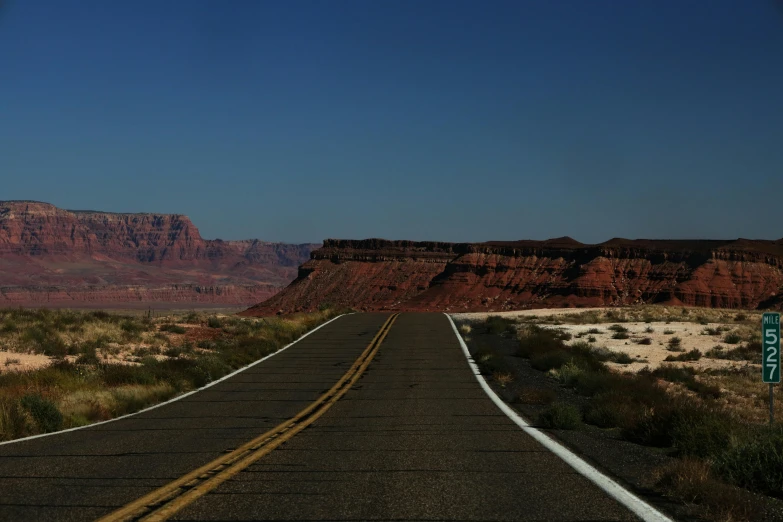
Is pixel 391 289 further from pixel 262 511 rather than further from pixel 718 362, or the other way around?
pixel 262 511

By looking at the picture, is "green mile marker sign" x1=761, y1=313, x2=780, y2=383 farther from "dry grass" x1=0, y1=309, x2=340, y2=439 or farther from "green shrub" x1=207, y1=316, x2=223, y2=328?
"green shrub" x1=207, y1=316, x2=223, y2=328

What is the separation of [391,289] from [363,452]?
118344 mm

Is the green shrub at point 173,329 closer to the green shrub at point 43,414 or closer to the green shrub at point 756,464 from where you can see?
the green shrub at point 43,414

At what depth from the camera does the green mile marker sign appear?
9656mm

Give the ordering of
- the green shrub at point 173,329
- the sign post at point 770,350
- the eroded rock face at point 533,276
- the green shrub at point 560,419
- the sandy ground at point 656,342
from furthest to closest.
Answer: the eroded rock face at point 533,276
the green shrub at point 173,329
the sandy ground at point 656,342
the green shrub at point 560,419
the sign post at point 770,350

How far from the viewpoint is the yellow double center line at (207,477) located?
21.0 ft

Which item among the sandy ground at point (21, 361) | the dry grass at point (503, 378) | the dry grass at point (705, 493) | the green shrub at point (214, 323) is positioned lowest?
the sandy ground at point (21, 361)

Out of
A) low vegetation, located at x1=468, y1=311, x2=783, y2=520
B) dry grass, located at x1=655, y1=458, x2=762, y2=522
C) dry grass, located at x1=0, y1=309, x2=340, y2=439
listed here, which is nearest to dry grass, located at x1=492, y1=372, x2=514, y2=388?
low vegetation, located at x1=468, y1=311, x2=783, y2=520

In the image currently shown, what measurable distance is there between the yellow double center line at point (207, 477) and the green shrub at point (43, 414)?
3548 millimetres

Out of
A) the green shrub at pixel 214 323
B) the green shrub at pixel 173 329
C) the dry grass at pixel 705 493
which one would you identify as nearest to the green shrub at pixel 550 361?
the dry grass at pixel 705 493

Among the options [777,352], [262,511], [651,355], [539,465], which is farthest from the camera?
[651,355]

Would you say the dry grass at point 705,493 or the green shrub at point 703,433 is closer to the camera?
the dry grass at point 705,493

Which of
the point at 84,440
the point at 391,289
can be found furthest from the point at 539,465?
the point at 391,289

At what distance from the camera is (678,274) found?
10588 cm
